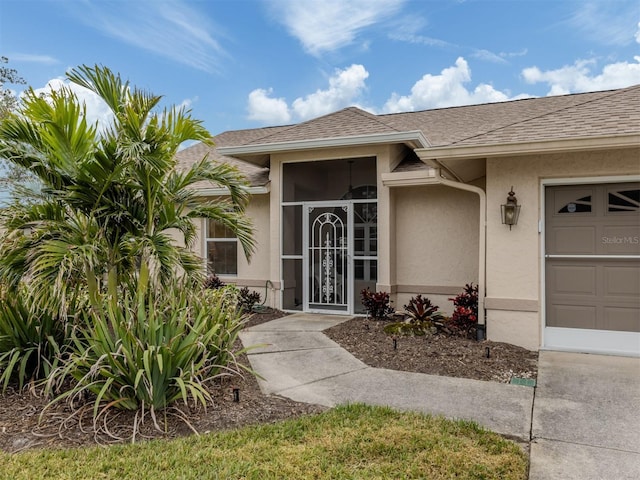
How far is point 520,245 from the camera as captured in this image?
6.45 metres

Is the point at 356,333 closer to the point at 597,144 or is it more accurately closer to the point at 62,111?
the point at 597,144

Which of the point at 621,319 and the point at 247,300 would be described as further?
the point at 247,300

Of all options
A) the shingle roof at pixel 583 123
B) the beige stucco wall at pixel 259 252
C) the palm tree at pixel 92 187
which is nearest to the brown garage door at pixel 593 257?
the shingle roof at pixel 583 123

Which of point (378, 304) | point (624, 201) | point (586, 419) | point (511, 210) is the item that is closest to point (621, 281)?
point (624, 201)

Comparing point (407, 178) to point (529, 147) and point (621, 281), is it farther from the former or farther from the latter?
point (621, 281)

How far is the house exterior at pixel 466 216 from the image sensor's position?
6191 millimetres

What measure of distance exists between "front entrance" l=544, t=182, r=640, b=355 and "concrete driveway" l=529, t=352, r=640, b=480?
1.83 feet

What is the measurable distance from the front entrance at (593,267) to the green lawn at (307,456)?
369 centimetres

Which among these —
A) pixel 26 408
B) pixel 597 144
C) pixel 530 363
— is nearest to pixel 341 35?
pixel 597 144

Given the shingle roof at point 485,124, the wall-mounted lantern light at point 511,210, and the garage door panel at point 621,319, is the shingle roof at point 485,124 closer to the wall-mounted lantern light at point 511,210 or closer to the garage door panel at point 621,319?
the wall-mounted lantern light at point 511,210

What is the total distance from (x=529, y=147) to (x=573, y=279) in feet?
6.94

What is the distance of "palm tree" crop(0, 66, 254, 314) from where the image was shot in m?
4.50

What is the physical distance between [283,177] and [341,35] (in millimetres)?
4686

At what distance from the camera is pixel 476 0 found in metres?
9.54
